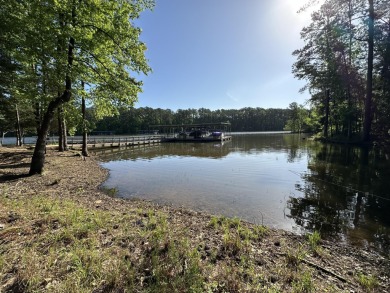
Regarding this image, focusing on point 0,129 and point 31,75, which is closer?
point 31,75

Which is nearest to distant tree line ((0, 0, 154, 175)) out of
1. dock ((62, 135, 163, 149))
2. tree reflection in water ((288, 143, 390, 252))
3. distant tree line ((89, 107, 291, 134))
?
tree reflection in water ((288, 143, 390, 252))

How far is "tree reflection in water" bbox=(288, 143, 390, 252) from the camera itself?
555 cm

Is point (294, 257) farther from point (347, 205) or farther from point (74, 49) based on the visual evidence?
point (74, 49)

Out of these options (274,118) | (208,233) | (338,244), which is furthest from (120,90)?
(274,118)

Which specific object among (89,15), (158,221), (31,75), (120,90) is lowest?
(158,221)

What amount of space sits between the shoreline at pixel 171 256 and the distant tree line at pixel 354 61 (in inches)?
943

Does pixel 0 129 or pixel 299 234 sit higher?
pixel 0 129

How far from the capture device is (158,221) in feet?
17.4

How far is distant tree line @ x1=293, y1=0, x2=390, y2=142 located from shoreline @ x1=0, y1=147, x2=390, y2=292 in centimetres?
2395

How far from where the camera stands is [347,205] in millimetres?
7570

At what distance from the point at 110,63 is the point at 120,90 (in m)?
1.57

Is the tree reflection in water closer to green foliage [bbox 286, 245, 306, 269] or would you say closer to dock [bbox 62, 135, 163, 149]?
green foliage [bbox 286, 245, 306, 269]

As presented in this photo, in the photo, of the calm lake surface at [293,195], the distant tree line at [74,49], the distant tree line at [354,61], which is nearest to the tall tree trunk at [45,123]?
the distant tree line at [74,49]

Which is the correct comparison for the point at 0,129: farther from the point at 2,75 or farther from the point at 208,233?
the point at 208,233
